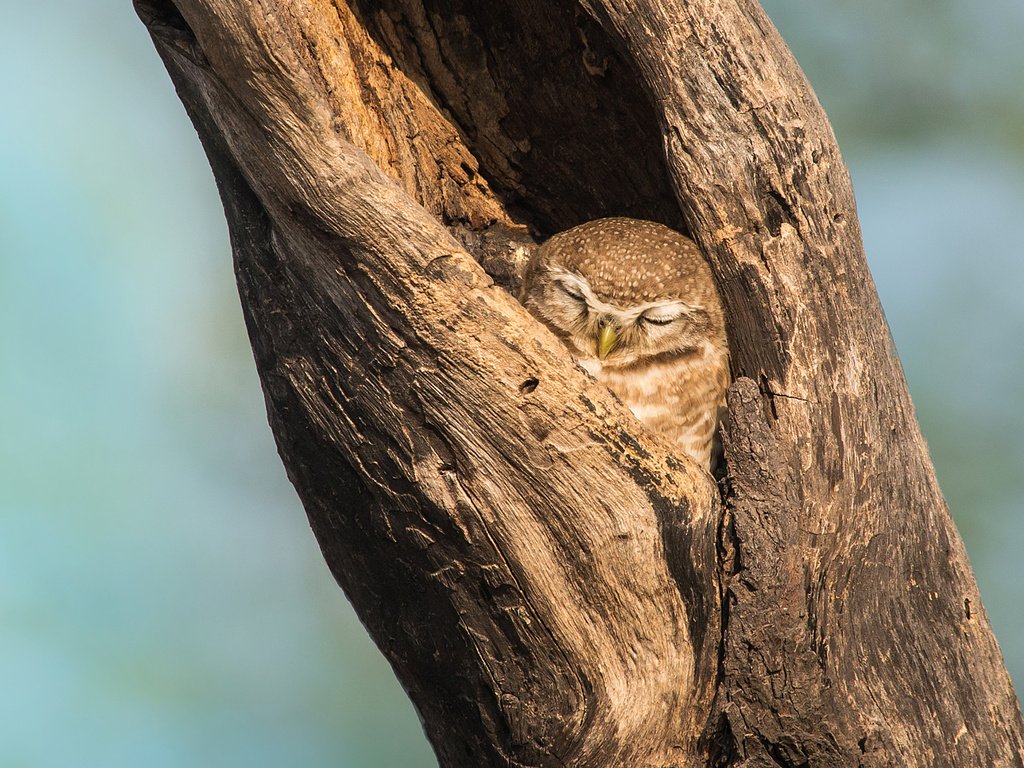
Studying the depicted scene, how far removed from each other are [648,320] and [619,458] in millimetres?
484

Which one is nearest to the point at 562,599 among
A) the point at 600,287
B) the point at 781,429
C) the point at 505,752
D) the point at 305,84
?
the point at 505,752

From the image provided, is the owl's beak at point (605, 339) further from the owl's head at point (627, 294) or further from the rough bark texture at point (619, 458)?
the rough bark texture at point (619, 458)

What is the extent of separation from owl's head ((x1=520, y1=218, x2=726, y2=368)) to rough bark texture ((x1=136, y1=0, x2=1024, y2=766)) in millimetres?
176

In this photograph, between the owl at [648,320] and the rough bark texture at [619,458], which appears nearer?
the rough bark texture at [619,458]

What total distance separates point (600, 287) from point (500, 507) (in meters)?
A: 0.62

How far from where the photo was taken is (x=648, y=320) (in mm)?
2365

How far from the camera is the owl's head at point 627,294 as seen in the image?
90.0 inches

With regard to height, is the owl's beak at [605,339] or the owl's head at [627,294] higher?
the owl's head at [627,294]

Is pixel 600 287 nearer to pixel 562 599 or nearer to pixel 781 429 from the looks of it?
pixel 781 429

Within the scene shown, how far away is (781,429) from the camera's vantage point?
6.70 feet

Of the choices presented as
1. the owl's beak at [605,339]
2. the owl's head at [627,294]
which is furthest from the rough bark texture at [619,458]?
the owl's beak at [605,339]

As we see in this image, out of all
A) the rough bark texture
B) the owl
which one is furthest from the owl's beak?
the rough bark texture

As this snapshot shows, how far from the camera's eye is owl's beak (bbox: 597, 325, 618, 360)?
93.1 inches

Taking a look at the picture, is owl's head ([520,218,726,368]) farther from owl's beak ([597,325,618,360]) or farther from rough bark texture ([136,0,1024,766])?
rough bark texture ([136,0,1024,766])
